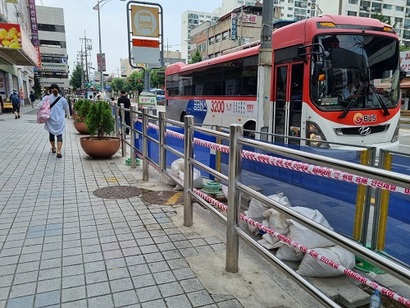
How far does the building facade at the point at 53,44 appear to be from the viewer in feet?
239

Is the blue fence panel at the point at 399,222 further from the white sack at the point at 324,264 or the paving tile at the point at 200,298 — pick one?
the paving tile at the point at 200,298

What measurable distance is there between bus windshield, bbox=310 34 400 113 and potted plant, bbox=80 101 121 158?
4795 mm

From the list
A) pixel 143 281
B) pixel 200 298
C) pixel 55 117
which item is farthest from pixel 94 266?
pixel 55 117

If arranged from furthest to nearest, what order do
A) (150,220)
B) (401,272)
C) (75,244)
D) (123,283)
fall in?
1. (150,220)
2. (75,244)
3. (123,283)
4. (401,272)

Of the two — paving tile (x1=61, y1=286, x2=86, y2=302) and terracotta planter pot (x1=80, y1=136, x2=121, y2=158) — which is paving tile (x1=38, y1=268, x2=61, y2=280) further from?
terracotta planter pot (x1=80, y1=136, x2=121, y2=158)

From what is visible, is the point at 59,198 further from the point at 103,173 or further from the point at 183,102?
the point at 183,102

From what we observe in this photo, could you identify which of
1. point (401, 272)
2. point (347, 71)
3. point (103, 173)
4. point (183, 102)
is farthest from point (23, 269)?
point (183, 102)

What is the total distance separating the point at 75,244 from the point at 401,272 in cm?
308

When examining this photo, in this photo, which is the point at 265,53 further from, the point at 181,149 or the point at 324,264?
the point at 324,264

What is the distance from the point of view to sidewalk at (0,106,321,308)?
2.68 m

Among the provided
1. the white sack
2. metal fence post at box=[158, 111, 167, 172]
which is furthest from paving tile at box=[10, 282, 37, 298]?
metal fence post at box=[158, 111, 167, 172]

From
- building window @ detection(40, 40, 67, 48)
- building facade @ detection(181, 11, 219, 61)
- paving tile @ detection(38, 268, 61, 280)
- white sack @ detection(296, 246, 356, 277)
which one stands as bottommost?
paving tile @ detection(38, 268, 61, 280)

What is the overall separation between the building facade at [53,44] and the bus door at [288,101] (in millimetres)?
72194

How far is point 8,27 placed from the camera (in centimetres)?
1883
